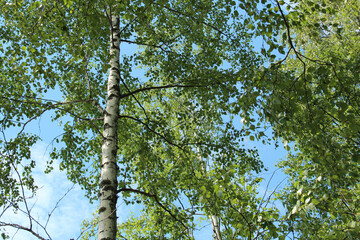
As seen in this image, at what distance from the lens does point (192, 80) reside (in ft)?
17.3

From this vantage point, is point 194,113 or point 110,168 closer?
point 110,168

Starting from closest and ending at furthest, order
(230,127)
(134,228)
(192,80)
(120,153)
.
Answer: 1. (192,80)
2. (230,127)
3. (120,153)
4. (134,228)

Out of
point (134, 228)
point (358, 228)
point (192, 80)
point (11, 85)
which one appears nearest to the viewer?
point (358, 228)

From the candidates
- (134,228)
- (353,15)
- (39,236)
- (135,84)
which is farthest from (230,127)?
(353,15)

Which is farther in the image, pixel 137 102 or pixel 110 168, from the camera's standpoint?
pixel 137 102

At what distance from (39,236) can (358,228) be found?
3.19 m

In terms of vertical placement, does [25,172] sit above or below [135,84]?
below

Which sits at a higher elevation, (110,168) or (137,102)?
(137,102)

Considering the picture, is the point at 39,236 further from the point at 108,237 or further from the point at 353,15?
the point at 353,15

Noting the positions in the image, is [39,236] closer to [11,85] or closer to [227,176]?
[227,176]

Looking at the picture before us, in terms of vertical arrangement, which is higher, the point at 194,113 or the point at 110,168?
the point at 194,113

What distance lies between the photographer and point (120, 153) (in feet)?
28.7

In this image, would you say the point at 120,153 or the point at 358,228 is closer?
the point at 358,228

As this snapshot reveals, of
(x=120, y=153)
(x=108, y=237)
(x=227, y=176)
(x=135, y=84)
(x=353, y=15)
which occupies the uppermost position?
(x=353, y=15)
